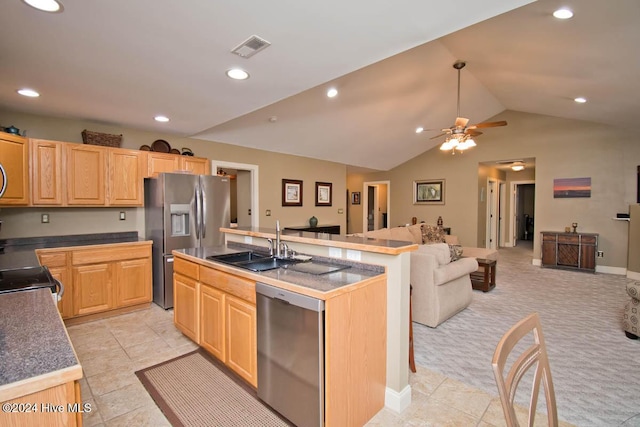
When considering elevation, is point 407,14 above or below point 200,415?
above

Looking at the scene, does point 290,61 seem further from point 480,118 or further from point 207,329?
point 480,118

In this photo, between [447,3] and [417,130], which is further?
[417,130]

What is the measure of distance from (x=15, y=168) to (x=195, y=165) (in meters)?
1.90

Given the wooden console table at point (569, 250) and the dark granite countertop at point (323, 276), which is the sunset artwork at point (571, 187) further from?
the dark granite countertop at point (323, 276)

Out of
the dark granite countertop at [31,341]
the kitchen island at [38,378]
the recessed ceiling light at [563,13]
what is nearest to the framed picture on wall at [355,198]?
the recessed ceiling light at [563,13]

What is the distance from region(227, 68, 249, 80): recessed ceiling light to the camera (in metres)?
2.39

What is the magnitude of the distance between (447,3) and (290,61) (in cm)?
112

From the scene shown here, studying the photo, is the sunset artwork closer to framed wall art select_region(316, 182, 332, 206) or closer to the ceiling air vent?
framed wall art select_region(316, 182, 332, 206)

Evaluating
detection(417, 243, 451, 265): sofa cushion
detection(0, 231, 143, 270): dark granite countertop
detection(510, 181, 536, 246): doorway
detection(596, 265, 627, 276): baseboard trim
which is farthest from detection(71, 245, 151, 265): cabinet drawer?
detection(510, 181, 536, 246): doorway

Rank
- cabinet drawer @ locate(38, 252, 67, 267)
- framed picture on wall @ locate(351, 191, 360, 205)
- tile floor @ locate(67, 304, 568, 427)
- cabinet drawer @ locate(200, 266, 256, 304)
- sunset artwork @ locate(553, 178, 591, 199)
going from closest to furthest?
1. tile floor @ locate(67, 304, 568, 427)
2. cabinet drawer @ locate(200, 266, 256, 304)
3. cabinet drawer @ locate(38, 252, 67, 267)
4. sunset artwork @ locate(553, 178, 591, 199)
5. framed picture on wall @ locate(351, 191, 360, 205)

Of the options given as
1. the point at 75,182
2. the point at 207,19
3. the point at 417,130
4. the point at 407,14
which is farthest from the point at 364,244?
the point at 417,130

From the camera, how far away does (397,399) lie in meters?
2.00

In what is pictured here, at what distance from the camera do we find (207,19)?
1.76 meters

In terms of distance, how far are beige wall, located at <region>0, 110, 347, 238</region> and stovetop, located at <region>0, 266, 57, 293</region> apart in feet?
6.15
